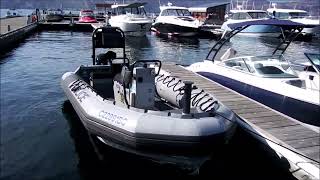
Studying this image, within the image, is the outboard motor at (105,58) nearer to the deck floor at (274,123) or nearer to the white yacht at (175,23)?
the deck floor at (274,123)

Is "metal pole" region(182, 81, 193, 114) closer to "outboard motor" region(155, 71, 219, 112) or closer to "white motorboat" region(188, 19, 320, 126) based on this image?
"outboard motor" region(155, 71, 219, 112)

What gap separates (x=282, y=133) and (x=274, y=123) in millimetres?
563

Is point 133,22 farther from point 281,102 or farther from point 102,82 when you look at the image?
point 281,102

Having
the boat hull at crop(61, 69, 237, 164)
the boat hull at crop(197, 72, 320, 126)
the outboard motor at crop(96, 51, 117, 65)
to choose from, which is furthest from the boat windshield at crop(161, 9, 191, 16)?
the boat hull at crop(61, 69, 237, 164)

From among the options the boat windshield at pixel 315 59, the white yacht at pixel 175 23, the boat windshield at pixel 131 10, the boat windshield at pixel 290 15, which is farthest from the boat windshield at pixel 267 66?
the boat windshield at pixel 290 15

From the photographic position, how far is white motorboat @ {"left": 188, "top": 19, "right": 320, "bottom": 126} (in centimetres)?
855

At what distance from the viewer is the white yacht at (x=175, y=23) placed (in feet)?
116

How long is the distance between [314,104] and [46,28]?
125 ft

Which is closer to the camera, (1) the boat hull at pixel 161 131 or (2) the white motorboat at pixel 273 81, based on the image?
(1) the boat hull at pixel 161 131

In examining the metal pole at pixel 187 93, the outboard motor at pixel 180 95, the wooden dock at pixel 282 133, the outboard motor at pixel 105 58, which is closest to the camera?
the metal pole at pixel 187 93

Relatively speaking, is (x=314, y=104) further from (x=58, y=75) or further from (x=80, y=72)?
(x=58, y=75)

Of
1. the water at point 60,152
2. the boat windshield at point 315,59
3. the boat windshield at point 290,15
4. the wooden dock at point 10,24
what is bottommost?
the water at point 60,152

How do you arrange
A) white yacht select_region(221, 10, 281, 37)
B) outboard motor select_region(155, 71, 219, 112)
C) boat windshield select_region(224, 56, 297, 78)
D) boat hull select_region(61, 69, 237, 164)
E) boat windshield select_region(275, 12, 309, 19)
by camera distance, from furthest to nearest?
boat windshield select_region(275, 12, 309, 19)
white yacht select_region(221, 10, 281, 37)
boat windshield select_region(224, 56, 297, 78)
outboard motor select_region(155, 71, 219, 112)
boat hull select_region(61, 69, 237, 164)

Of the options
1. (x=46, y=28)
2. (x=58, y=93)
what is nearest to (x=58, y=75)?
(x=58, y=93)
